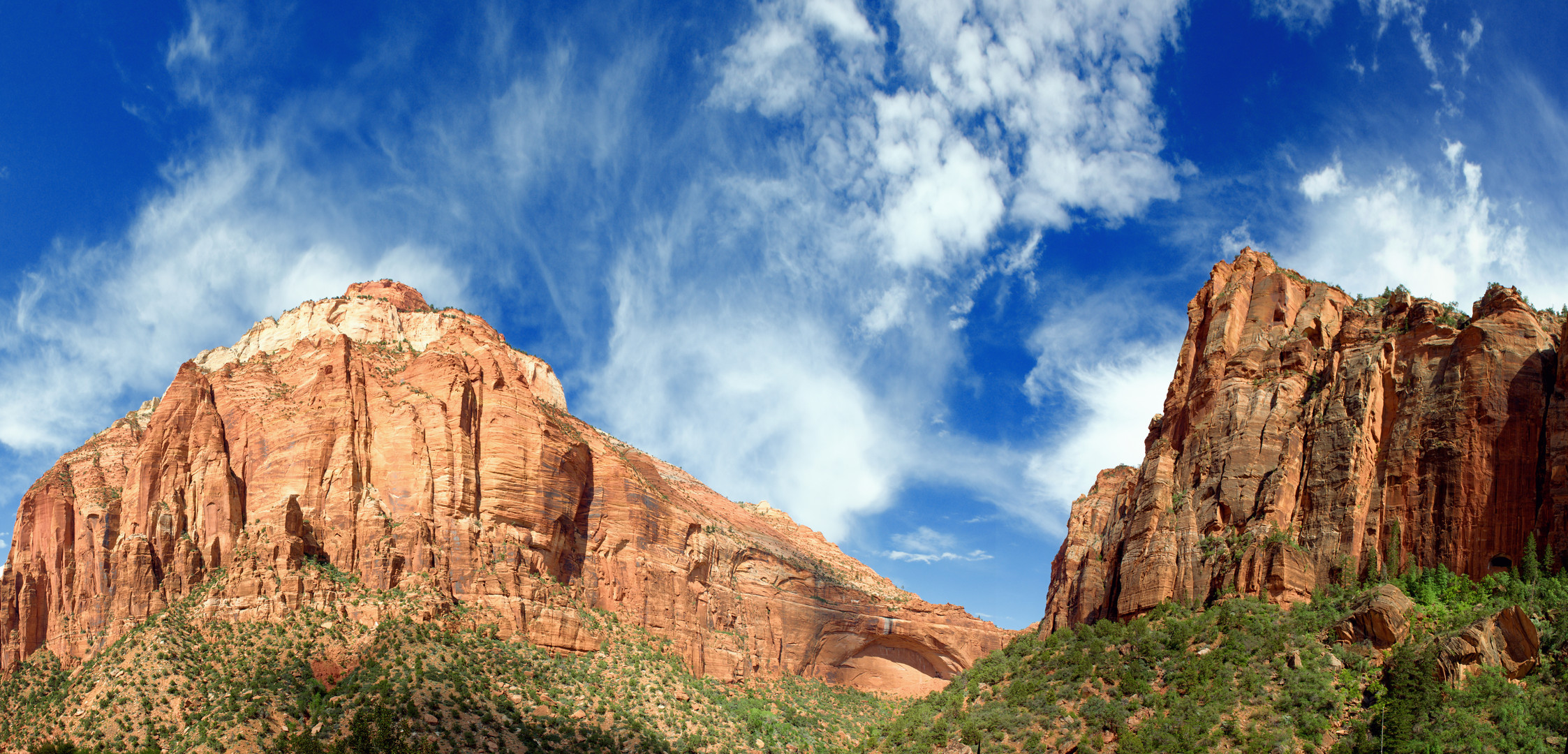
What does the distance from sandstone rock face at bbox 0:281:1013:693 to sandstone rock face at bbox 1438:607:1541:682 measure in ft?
184

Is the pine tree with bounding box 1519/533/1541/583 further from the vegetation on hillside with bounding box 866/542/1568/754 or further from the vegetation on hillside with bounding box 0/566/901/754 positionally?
the vegetation on hillside with bounding box 0/566/901/754

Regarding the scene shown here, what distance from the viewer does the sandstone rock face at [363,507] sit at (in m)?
79.4

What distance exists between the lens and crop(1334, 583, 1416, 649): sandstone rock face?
5112 cm

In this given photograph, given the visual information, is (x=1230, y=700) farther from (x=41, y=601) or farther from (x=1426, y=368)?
(x=41, y=601)

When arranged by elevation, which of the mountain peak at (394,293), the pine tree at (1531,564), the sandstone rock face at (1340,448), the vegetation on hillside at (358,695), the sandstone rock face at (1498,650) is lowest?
the vegetation on hillside at (358,695)

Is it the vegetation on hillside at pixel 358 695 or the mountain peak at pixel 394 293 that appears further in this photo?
the mountain peak at pixel 394 293

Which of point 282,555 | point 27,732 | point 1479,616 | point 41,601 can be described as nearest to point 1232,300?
point 1479,616

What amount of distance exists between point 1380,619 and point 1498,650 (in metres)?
4.56

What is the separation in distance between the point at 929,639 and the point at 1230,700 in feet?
218

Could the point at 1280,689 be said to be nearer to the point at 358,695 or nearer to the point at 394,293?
the point at 358,695

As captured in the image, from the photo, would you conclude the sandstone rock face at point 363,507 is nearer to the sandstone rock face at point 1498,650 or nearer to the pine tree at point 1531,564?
the sandstone rock face at point 1498,650

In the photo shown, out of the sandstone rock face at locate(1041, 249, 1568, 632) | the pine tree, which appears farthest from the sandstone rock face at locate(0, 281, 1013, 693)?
the pine tree

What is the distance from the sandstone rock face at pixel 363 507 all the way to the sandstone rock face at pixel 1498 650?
2211 inches

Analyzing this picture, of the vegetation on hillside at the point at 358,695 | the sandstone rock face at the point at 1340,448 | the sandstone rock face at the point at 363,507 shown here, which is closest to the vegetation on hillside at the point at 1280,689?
the sandstone rock face at the point at 1340,448
